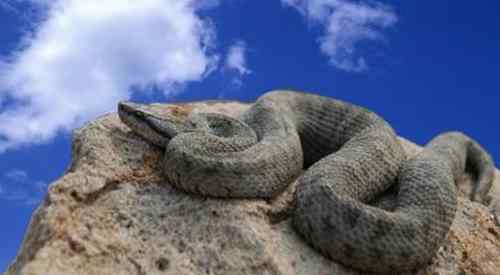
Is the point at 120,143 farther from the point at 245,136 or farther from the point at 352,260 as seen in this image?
the point at 352,260

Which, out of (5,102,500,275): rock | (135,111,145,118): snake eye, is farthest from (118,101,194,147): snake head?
(5,102,500,275): rock

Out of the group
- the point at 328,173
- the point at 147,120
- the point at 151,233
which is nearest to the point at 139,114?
the point at 147,120

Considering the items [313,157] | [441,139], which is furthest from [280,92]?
[441,139]

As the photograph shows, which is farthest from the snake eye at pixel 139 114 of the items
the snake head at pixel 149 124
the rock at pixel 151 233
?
the rock at pixel 151 233

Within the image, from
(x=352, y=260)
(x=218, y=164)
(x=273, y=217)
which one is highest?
(x=218, y=164)

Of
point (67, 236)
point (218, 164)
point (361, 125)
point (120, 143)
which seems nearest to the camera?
point (67, 236)

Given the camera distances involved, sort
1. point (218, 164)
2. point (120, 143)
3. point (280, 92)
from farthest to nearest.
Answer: point (280, 92)
point (120, 143)
point (218, 164)

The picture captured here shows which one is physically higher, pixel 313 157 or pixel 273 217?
pixel 313 157

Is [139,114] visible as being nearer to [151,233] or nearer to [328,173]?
[151,233]

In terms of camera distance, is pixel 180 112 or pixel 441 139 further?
pixel 441 139
